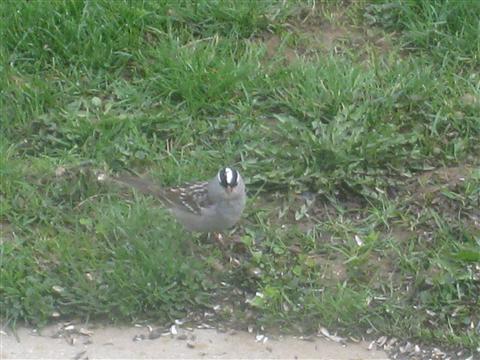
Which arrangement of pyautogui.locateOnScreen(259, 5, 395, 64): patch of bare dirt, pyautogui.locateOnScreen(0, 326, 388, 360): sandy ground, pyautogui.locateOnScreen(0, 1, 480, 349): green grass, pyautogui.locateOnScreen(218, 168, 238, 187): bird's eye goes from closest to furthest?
pyautogui.locateOnScreen(0, 326, 388, 360): sandy ground
pyautogui.locateOnScreen(0, 1, 480, 349): green grass
pyautogui.locateOnScreen(218, 168, 238, 187): bird's eye
pyautogui.locateOnScreen(259, 5, 395, 64): patch of bare dirt

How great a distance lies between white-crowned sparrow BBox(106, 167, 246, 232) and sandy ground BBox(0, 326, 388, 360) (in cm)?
56

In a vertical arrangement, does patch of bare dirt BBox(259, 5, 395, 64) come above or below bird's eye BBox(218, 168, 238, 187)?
above

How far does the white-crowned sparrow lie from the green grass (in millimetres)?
145

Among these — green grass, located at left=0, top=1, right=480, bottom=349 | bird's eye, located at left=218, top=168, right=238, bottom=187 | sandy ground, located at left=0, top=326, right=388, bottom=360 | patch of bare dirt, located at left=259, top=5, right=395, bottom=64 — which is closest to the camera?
sandy ground, located at left=0, top=326, right=388, bottom=360

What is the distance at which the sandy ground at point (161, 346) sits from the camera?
5777 mm

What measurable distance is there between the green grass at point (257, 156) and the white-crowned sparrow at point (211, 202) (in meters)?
0.14

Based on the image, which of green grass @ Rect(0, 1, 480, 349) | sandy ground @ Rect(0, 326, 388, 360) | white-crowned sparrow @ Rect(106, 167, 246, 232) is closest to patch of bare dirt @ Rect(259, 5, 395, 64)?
green grass @ Rect(0, 1, 480, 349)

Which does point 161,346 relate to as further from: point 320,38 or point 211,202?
point 320,38

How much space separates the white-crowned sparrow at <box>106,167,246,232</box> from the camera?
6.10 meters

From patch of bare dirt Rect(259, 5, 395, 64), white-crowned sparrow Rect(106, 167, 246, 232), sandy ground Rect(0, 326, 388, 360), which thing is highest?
patch of bare dirt Rect(259, 5, 395, 64)

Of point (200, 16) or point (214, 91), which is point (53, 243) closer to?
A: point (214, 91)

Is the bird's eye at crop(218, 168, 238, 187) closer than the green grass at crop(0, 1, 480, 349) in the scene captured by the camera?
No

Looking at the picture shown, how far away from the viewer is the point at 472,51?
7.25 m

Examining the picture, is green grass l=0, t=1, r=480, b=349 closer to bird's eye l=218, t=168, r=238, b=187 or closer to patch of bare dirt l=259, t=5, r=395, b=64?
patch of bare dirt l=259, t=5, r=395, b=64
